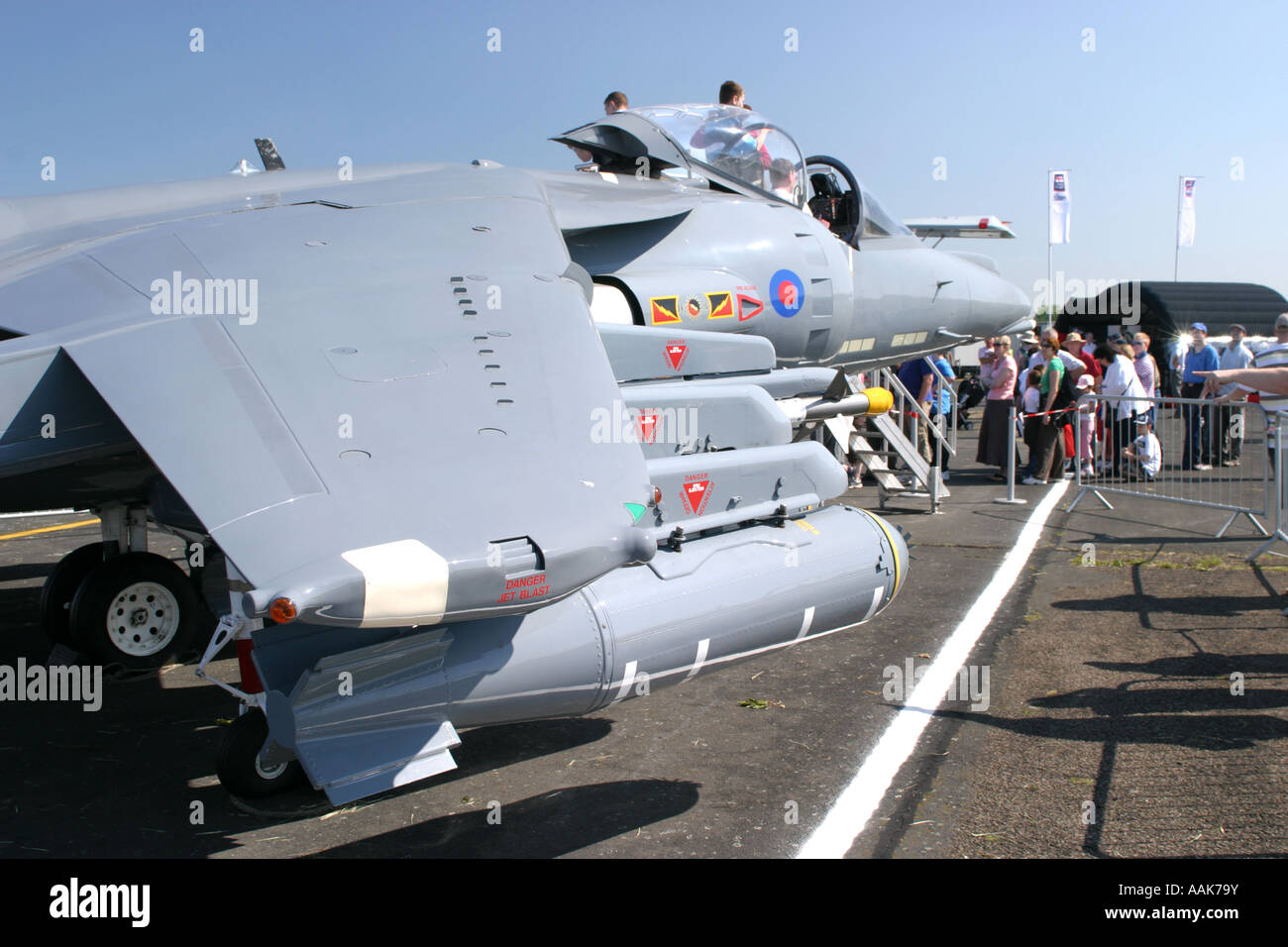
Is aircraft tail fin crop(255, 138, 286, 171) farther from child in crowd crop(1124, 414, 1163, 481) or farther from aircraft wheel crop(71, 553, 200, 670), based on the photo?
child in crowd crop(1124, 414, 1163, 481)

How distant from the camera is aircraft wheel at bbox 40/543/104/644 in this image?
21.8 ft

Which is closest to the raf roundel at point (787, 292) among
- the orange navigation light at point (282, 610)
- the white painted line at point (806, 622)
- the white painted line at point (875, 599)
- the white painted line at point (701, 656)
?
the white painted line at point (875, 599)

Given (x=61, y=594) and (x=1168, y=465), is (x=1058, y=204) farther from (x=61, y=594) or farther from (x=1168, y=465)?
(x=61, y=594)

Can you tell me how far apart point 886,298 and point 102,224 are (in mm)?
5846

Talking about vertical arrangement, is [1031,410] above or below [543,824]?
above

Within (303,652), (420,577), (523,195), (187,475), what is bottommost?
(303,652)

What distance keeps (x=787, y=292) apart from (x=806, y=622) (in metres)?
3.32

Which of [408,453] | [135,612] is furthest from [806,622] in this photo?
[135,612]

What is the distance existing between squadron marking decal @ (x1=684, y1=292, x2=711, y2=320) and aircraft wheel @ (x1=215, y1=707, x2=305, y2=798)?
3490mm

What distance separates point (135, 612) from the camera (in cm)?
635

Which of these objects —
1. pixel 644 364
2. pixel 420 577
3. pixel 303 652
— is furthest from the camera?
pixel 644 364
